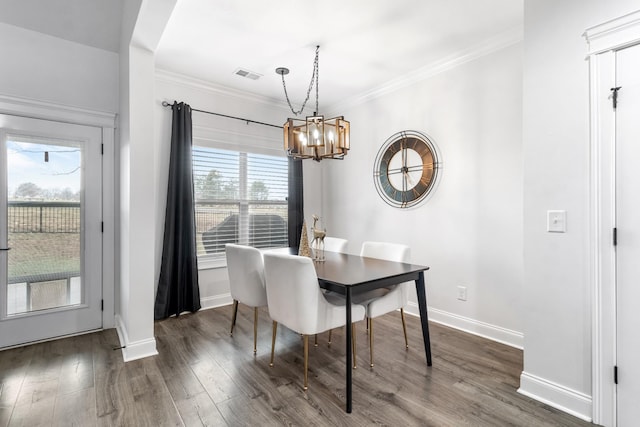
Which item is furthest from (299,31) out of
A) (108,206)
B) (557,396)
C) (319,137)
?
(557,396)

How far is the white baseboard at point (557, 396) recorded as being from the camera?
1788mm

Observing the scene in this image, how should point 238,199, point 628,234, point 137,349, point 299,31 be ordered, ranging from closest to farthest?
point 628,234 < point 137,349 < point 299,31 < point 238,199

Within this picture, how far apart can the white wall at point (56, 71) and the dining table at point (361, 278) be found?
2698 millimetres

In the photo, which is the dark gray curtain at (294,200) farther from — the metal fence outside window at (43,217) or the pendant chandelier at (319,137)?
the metal fence outside window at (43,217)

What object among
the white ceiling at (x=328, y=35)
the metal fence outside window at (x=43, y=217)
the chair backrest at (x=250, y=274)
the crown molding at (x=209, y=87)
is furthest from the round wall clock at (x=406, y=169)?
the metal fence outside window at (x=43, y=217)

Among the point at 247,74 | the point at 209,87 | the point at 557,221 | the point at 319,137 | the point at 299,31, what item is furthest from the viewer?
the point at 209,87

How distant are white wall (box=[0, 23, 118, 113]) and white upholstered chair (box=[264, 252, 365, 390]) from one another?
249 cm

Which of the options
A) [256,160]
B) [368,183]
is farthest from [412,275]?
[256,160]

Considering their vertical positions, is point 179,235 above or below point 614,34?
below

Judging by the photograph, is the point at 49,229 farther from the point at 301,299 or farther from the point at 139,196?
the point at 301,299

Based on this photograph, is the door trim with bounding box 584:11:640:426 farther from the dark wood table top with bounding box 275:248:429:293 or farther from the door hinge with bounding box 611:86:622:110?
the dark wood table top with bounding box 275:248:429:293

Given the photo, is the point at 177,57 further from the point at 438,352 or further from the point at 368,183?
the point at 438,352

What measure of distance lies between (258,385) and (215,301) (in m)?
2.01

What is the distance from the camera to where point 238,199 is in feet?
13.8
